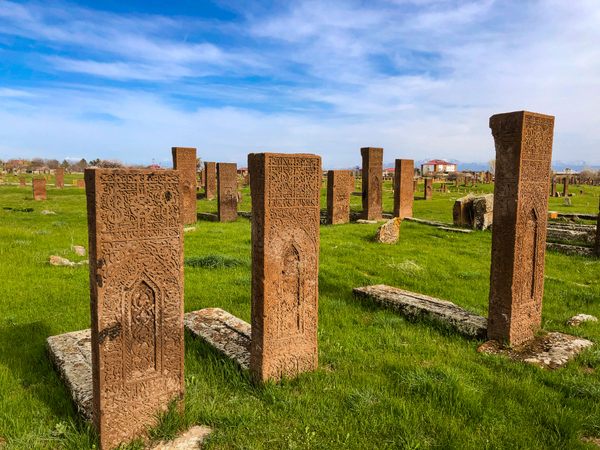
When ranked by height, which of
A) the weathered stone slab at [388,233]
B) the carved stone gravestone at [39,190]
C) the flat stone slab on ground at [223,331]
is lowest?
the flat stone slab on ground at [223,331]

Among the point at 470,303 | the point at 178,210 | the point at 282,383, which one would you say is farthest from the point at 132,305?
the point at 470,303

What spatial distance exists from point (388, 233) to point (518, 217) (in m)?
6.68

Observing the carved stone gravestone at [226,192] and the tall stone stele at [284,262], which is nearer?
the tall stone stele at [284,262]

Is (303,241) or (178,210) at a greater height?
(178,210)

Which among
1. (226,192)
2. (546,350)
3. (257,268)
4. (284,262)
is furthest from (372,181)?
(257,268)

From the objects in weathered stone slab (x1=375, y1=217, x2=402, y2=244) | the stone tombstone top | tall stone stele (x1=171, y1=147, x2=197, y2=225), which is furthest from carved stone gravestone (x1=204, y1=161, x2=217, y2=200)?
the stone tombstone top

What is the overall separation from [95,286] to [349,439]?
2.15m

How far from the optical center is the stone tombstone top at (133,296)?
10.2ft

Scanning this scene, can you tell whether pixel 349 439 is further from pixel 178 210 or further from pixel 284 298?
pixel 178 210

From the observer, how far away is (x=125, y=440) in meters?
3.27

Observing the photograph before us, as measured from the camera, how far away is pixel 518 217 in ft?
16.5

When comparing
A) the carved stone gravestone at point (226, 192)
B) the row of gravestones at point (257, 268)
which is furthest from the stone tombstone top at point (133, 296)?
the carved stone gravestone at point (226, 192)

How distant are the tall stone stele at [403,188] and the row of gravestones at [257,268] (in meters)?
11.9

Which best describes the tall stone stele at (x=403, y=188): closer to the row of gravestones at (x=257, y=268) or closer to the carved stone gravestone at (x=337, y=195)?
the carved stone gravestone at (x=337, y=195)
